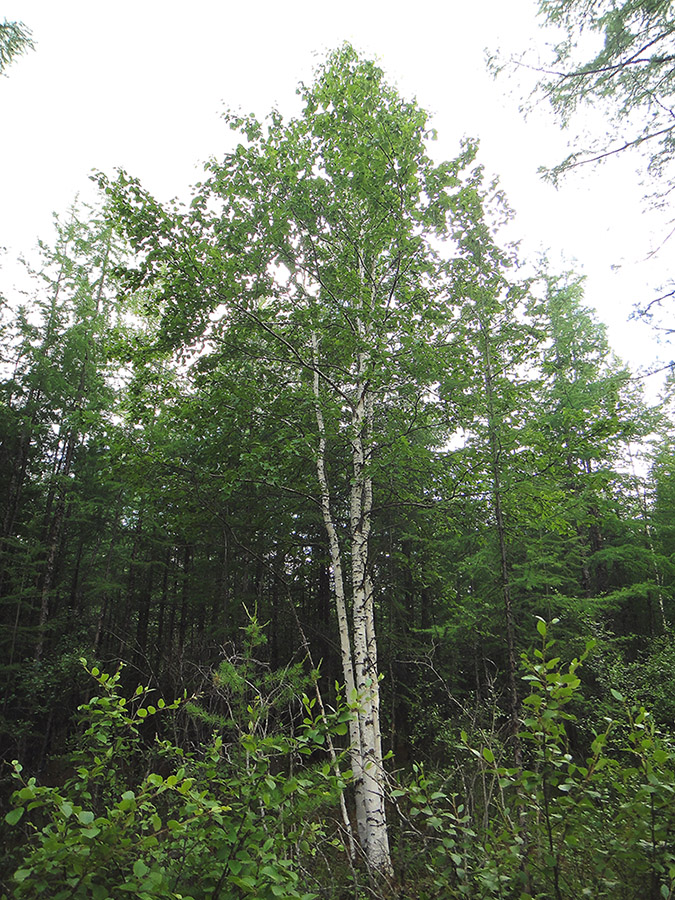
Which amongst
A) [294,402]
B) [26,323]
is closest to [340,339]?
[294,402]

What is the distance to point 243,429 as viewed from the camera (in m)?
5.95

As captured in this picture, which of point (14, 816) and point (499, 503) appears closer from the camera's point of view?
point (14, 816)

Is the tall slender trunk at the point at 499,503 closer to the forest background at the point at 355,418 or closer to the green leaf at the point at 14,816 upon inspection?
the forest background at the point at 355,418

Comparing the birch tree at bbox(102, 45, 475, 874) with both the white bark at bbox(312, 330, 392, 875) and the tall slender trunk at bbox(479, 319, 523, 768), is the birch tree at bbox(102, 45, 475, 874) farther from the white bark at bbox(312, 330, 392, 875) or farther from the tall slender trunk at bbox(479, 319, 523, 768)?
the tall slender trunk at bbox(479, 319, 523, 768)

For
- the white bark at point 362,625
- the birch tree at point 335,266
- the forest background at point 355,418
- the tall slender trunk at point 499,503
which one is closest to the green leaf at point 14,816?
the forest background at point 355,418

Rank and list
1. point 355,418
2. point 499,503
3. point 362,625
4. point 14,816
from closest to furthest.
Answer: point 14,816 < point 362,625 < point 499,503 < point 355,418

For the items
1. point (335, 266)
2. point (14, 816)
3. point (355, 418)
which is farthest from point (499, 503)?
point (14, 816)

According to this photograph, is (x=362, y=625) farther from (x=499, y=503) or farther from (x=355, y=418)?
(x=355, y=418)

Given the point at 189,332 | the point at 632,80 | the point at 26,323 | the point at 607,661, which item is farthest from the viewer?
the point at 26,323

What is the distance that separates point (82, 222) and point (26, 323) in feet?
12.0

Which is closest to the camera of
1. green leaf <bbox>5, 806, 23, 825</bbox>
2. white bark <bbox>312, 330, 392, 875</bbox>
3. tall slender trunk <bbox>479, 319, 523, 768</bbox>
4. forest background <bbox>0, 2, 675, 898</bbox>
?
green leaf <bbox>5, 806, 23, 825</bbox>

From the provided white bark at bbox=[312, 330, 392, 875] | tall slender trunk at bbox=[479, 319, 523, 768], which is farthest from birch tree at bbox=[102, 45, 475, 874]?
tall slender trunk at bbox=[479, 319, 523, 768]

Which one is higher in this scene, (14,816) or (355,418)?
(355,418)

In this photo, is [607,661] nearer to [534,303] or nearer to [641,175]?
[534,303]
